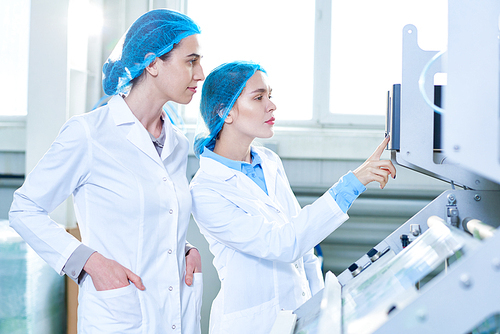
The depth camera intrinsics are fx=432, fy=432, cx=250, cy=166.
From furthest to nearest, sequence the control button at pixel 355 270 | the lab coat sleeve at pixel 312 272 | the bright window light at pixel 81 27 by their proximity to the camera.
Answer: the bright window light at pixel 81 27, the lab coat sleeve at pixel 312 272, the control button at pixel 355 270

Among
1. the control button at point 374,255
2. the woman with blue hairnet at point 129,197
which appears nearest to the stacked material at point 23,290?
the woman with blue hairnet at point 129,197

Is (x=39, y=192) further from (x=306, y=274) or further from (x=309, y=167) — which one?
(x=309, y=167)

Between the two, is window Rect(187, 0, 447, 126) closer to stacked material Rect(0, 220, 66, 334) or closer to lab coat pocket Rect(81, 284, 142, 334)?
stacked material Rect(0, 220, 66, 334)

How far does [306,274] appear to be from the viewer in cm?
157

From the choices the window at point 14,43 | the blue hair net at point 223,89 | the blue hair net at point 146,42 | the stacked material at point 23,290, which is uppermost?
the window at point 14,43

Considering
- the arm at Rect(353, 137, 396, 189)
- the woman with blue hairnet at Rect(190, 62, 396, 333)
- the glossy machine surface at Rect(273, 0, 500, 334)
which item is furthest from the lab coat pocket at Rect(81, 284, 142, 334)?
the arm at Rect(353, 137, 396, 189)

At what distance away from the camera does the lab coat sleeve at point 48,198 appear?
1102mm

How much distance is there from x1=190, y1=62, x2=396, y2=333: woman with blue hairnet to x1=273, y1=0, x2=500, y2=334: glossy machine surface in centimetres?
18

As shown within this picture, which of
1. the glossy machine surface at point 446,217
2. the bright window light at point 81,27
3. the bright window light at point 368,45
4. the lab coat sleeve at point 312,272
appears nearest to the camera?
the glossy machine surface at point 446,217

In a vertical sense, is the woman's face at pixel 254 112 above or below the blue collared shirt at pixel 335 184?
above

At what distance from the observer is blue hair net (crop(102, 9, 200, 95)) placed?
4.14ft

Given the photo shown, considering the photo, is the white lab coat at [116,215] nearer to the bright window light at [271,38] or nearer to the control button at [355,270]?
the control button at [355,270]

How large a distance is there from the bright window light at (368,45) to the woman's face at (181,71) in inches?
58.6

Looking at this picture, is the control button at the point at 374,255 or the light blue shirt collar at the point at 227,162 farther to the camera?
the light blue shirt collar at the point at 227,162
